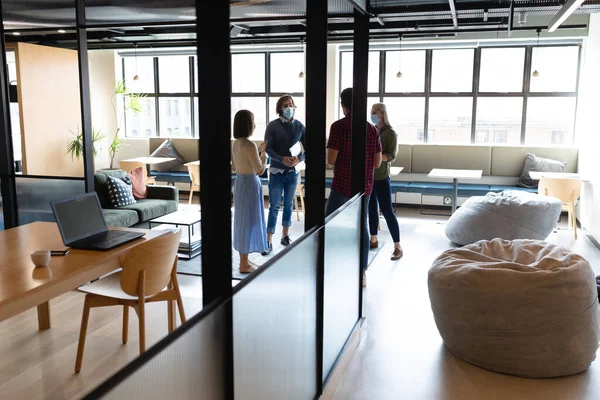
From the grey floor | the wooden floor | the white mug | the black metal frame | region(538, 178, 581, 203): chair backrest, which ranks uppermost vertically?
the black metal frame

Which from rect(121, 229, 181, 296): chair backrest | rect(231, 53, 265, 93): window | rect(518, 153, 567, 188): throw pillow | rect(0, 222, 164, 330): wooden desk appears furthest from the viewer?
rect(231, 53, 265, 93): window

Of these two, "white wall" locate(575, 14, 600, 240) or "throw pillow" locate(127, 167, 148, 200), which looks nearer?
"white wall" locate(575, 14, 600, 240)

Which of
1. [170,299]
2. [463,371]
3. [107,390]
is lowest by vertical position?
[463,371]

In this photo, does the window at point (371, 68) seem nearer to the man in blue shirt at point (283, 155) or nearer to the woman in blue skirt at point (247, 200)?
the man in blue shirt at point (283, 155)

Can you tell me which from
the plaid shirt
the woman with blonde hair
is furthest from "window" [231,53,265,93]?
the plaid shirt

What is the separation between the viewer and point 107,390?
3.72 feet

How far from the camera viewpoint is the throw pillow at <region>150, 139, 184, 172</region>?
966 cm

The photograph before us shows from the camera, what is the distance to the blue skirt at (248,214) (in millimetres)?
4805

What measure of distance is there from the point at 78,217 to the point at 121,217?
2.61 meters

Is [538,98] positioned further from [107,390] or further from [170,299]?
[107,390]

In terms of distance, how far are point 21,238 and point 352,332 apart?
82.8 inches

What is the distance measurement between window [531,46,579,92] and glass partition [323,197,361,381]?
5946mm

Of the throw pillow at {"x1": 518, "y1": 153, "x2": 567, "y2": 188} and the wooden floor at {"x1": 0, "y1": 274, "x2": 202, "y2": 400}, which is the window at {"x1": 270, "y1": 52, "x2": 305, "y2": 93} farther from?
the wooden floor at {"x1": 0, "y1": 274, "x2": 202, "y2": 400}

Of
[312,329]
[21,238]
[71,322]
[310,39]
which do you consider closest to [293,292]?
[312,329]
